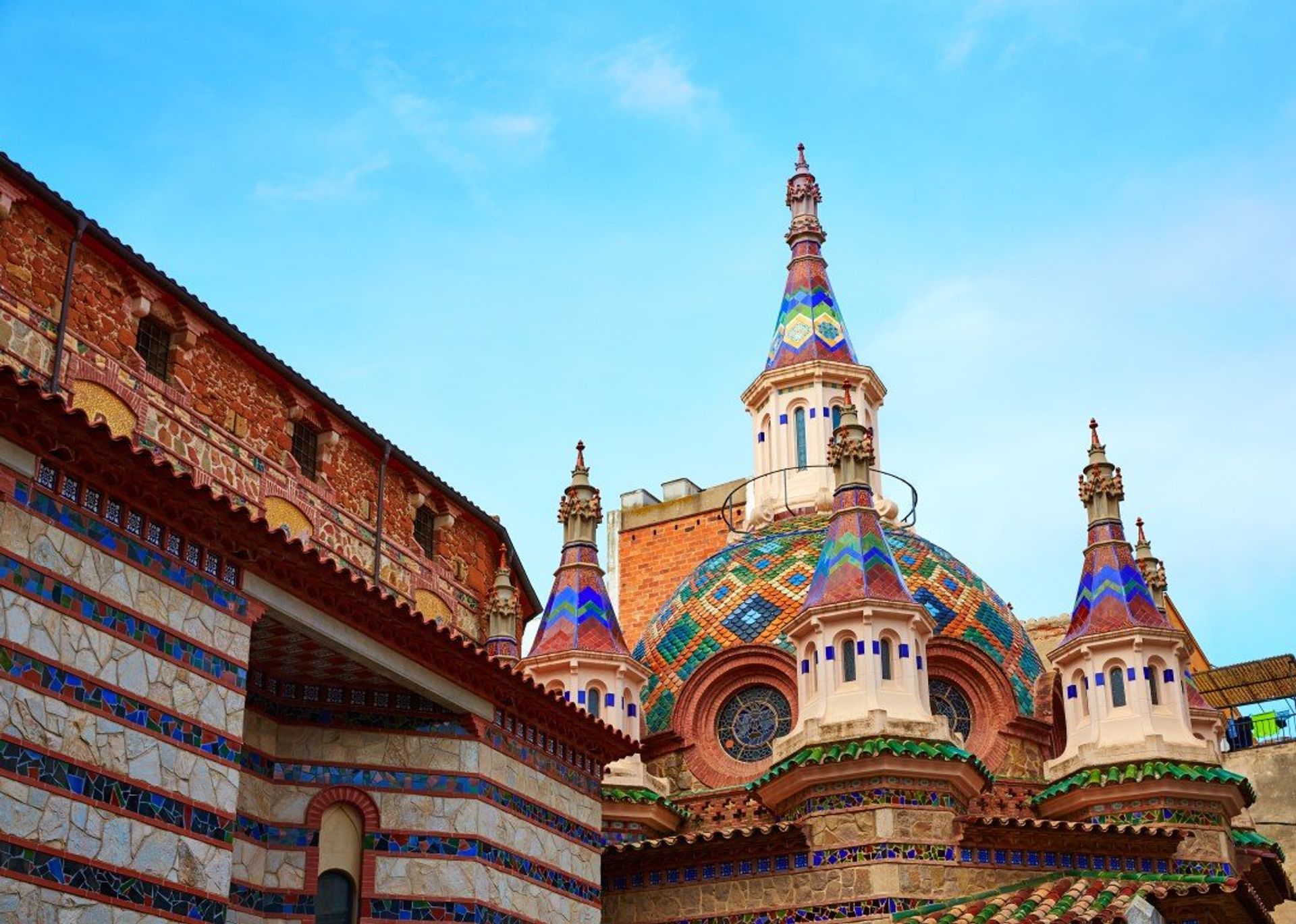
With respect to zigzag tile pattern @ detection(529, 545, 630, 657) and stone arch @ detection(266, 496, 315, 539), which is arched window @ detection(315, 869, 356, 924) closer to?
stone arch @ detection(266, 496, 315, 539)

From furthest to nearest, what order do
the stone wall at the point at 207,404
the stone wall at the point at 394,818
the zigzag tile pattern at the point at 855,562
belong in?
the zigzag tile pattern at the point at 855,562 < the stone wall at the point at 207,404 < the stone wall at the point at 394,818

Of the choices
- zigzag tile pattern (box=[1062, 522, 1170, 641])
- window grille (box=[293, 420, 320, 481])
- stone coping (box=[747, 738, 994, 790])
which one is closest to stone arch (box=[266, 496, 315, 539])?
window grille (box=[293, 420, 320, 481])

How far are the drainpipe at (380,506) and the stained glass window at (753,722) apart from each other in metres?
5.27

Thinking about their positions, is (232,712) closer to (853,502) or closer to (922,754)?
(922,754)

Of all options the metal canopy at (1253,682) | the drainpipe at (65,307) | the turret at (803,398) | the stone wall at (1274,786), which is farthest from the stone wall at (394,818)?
the metal canopy at (1253,682)

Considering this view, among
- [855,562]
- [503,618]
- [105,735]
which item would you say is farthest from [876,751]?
[105,735]

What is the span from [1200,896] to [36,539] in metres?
12.5

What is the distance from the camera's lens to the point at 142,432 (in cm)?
1830

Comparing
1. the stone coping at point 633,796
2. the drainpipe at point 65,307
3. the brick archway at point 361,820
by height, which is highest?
the drainpipe at point 65,307

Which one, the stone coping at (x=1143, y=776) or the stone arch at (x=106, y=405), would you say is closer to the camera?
the stone arch at (x=106, y=405)

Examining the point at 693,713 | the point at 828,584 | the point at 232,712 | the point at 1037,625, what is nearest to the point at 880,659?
the point at 828,584

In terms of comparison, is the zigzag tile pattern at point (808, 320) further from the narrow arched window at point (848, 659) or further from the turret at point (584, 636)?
the narrow arched window at point (848, 659)

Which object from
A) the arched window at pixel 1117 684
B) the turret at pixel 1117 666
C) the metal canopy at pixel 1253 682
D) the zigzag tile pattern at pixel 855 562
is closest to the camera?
the zigzag tile pattern at pixel 855 562

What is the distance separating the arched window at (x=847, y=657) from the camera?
67.2 ft
